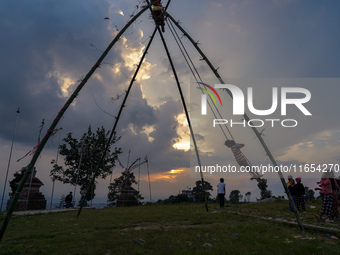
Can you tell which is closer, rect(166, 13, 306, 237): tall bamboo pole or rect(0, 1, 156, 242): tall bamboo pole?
rect(0, 1, 156, 242): tall bamboo pole

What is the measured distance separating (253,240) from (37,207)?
27.9 metres

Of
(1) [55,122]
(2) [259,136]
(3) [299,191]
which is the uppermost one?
(1) [55,122]

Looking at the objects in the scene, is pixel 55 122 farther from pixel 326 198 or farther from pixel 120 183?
pixel 120 183

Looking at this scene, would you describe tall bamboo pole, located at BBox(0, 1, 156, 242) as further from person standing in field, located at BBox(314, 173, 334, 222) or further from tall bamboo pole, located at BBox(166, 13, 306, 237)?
person standing in field, located at BBox(314, 173, 334, 222)

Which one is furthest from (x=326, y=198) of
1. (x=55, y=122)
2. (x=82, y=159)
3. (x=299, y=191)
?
(x=82, y=159)

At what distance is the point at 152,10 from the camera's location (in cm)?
1118

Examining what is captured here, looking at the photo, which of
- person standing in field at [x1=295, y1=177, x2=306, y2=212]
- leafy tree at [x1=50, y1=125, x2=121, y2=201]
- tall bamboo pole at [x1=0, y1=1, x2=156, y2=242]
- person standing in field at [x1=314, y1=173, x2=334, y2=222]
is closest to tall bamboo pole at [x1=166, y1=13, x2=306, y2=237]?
tall bamboo pole at [x1=0, y1=1, x2=156, y2=242]

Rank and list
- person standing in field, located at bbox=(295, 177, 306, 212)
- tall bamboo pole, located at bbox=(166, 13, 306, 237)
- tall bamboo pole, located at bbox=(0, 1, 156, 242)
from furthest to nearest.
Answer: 1. person standing in field, located at bbox=(295, 177, 306, 212)
2. tall bamboo pole, located at bbox=(166, 13, 306, 237)
3. tall bamboo pole, located at bbox=(0, 1, 156, 242)

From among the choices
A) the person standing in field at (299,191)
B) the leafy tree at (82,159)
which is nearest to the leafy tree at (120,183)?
the leafy tree at (82,159)

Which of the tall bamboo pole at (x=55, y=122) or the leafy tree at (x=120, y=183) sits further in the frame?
the leafy tree at (x=120, y=183)

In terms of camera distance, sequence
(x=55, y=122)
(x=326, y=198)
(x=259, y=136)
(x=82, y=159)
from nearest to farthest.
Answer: (x=55, y=122), (x=259, y=136), (x=326, y=198), (x=82, y=159)

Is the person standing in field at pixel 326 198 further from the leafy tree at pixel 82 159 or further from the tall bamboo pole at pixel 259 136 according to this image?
the leafy tree at pixel 82 159

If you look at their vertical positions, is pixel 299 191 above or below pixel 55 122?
below

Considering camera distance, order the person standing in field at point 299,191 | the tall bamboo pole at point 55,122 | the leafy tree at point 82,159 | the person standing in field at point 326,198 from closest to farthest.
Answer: the tall bamboo pole at point 55,122 < the person standing in field at point 326,198 < the person standing in field at point 299,191 < the leafy tree at point 82,159
